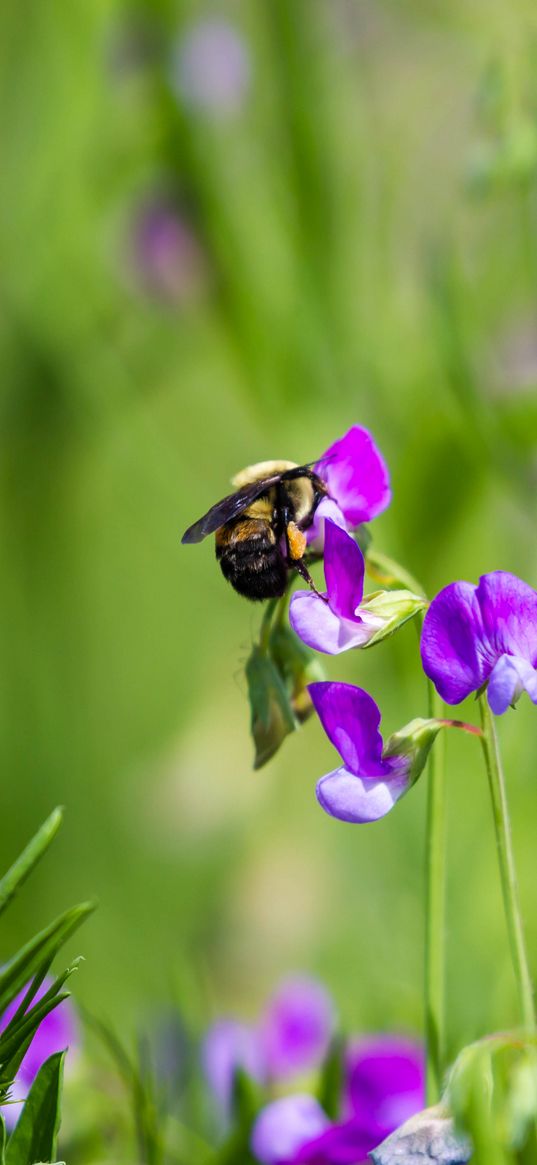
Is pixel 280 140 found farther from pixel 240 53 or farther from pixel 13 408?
pixel 13 408

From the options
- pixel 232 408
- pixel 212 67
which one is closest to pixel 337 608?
pixel 212 67

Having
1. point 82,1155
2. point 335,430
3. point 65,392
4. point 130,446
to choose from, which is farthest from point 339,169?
point 82,1155

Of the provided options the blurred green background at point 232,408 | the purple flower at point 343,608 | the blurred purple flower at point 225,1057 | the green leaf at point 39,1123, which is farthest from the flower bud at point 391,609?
the blurred green background at point 232,408

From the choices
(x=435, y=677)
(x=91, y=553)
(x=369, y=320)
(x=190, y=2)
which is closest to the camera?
(x=435, y=677)

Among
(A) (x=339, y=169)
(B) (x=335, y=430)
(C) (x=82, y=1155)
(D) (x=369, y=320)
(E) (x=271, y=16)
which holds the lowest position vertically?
(C) (x=82, y=1155)

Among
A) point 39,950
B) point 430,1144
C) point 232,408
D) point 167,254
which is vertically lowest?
point 430,1144

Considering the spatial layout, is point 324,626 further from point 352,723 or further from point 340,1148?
point 340,1148
